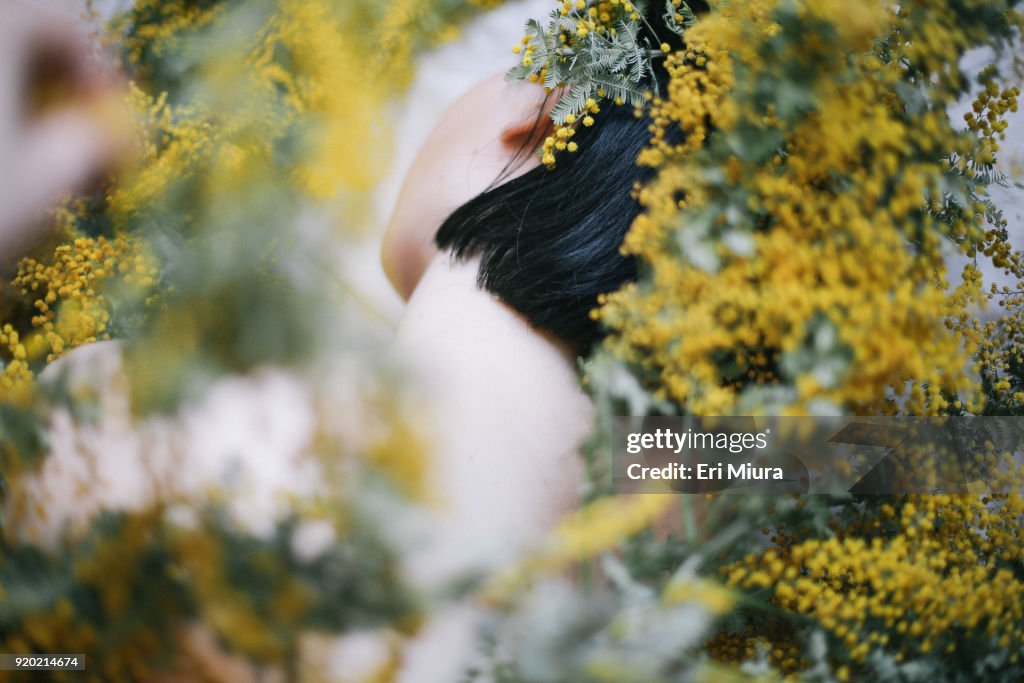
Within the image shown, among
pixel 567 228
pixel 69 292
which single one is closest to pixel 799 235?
pixel 567 228

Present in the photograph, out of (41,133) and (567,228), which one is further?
(41,133)

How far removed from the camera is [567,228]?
577 mm

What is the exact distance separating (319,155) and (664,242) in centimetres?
29

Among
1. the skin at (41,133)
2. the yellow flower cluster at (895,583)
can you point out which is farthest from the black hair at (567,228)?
the skin at (41,133)

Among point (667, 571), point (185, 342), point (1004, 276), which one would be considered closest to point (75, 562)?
point (185, 342)

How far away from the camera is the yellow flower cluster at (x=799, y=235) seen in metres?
0.51

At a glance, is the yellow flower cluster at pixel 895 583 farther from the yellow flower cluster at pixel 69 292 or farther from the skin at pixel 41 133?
the skin at pixel 41 133

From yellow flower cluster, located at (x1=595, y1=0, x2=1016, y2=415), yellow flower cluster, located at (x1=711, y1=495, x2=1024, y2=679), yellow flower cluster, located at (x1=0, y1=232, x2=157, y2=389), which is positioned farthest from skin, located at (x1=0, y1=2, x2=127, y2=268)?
yellow flower cluster, located at (x1=711, y1=495, x2=1024, y2=679)

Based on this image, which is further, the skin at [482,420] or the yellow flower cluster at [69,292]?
the yellow flower cluster at [69,292]

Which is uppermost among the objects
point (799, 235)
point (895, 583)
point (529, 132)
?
point (529, 132)

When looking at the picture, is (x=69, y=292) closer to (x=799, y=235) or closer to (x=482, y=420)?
(x=482, y=420)

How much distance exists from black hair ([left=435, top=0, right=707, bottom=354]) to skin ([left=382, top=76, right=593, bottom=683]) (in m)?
0.01

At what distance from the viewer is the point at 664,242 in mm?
534

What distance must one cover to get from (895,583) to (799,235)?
263mm
